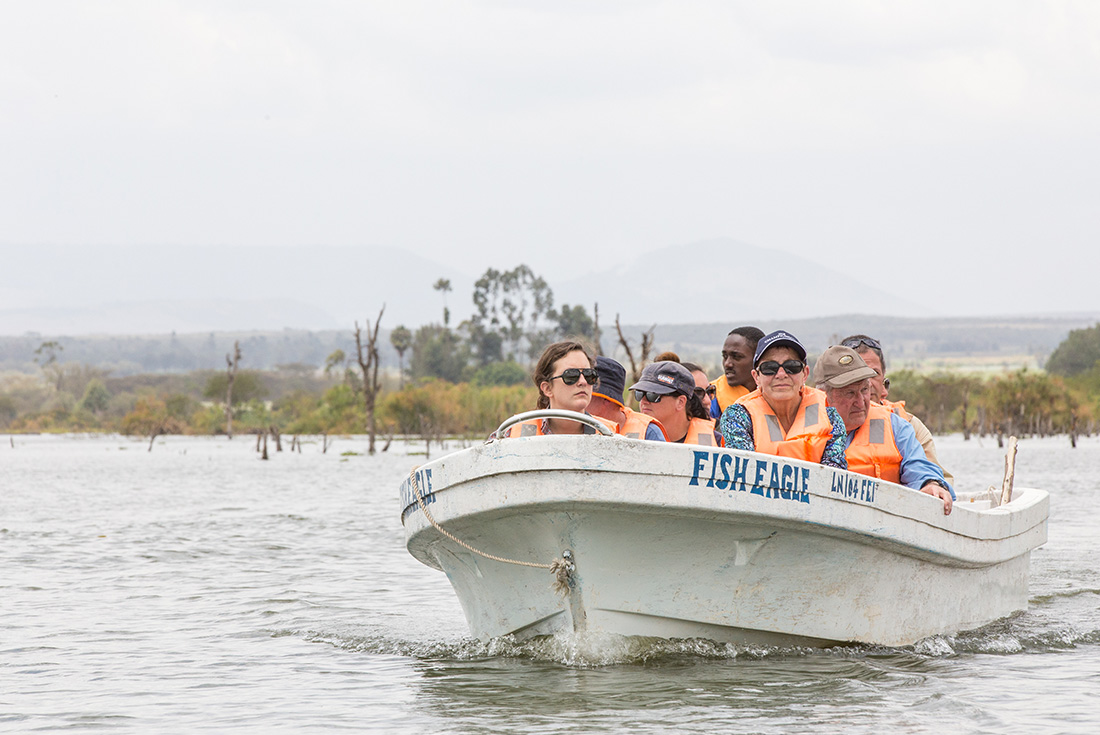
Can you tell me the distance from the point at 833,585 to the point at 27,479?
116ft

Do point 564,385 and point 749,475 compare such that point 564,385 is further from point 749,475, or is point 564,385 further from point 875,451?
point 875,451

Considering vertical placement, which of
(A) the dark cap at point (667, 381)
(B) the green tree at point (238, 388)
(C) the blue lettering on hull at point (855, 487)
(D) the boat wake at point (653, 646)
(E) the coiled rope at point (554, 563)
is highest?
(A) the dark cap at point (667, 381)

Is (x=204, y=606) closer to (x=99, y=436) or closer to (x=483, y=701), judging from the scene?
(x=483, y=701)

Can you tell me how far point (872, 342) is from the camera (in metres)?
9.56

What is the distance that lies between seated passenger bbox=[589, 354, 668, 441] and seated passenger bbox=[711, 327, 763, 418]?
144 centimetres

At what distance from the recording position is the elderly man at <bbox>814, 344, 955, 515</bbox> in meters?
8.06

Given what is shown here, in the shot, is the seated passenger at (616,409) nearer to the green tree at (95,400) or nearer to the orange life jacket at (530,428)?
the orange life jacket at (530,428)

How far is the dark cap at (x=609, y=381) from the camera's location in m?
7.66

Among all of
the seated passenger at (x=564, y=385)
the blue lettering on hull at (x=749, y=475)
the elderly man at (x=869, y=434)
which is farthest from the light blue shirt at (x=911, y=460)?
the seated passenger at (x=564, y=385)

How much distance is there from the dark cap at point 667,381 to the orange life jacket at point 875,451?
3.59ft

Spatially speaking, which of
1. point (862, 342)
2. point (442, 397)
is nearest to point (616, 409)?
point (862, 342)

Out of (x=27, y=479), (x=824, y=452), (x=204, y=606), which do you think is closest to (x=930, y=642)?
(x=824, y=452)

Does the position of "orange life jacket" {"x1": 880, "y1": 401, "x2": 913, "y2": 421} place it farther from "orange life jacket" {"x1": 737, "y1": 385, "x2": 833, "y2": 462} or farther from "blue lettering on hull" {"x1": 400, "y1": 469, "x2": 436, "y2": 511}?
"blue lettering on hull" {"x1": 400, "y1": 469, "x2": 436, "y2": 511}

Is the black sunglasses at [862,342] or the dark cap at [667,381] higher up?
the black sunglasses at [862,342]
